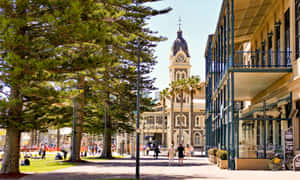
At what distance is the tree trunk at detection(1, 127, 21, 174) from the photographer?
68.6 feet

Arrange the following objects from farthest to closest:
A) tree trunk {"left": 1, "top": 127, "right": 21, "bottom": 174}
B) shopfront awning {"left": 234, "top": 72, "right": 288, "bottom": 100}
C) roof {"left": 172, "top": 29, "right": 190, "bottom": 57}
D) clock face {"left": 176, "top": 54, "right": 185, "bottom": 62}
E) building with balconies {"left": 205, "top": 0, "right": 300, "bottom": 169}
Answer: roof {"left": 172, "top": 29, "right": 190, "bottom": 57}
clock face {"left": 176, "top": 54, "right": 185, "bottom": 62}
shopfront awning {"left": 234, "top": 72, "right": 288, "bottom": 100}
building with balconies {"left": 205, "top": 0, "right": 300, "bottom": 169}
tree trunk {"left": 1, "top": 127, "right": 21, "bottom": 174}

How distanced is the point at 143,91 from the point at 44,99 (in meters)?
24.6

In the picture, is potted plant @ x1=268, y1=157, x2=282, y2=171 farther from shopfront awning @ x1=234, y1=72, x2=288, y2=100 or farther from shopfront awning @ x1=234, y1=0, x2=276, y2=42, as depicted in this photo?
shopfront awning @ x1=234, y1=0, x2=276, y2=42

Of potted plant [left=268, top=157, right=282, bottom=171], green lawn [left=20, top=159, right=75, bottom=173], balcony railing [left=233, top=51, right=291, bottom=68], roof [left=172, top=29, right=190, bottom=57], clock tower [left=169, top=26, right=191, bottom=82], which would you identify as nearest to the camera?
potted plant [left=268, top=157, right=282, bottom=171]

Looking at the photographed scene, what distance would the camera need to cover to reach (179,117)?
108 metres

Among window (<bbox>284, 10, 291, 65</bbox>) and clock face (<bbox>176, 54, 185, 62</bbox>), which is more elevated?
clock face (<bbox>176, 54, 185, 62</bbox>)

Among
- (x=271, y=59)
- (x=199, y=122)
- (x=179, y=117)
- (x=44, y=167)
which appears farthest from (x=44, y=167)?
(x=199, y=122)

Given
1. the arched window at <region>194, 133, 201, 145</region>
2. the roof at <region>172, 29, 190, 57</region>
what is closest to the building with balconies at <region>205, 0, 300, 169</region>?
the arched window at <region>194, 133, 201, 145</region>

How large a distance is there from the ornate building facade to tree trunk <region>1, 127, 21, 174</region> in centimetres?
8324

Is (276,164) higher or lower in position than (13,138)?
lower

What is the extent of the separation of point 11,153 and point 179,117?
87.7 meters

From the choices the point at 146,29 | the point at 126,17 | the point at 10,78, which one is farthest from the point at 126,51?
the point at 10,78

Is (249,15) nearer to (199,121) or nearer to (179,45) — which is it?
(199,121)

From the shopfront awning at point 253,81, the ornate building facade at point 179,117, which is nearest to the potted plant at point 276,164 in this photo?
the shopfront awning at point 253,81
